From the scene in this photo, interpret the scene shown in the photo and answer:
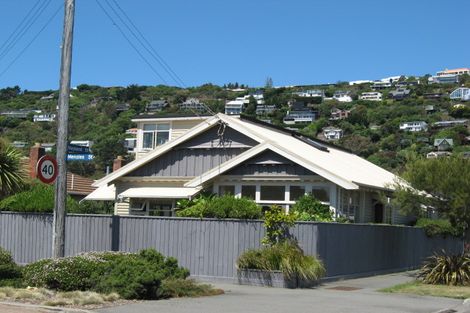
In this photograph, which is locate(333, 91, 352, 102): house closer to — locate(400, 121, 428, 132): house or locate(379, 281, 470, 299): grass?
locate(400, 121, 428, 132): house

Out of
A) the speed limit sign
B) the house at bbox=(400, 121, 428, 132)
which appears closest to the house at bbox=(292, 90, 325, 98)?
the house at bbox=(400, 121, 428, 132)

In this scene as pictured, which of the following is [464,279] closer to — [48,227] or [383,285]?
[383,285]

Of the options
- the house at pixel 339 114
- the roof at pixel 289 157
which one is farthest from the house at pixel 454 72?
the roof at pixel 289 157

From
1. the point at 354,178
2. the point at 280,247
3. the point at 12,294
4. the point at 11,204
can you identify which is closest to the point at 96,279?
the point at 12,294

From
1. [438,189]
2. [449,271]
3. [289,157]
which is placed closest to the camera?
[449,271]

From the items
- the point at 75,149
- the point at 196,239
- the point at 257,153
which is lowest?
the point at 196,239

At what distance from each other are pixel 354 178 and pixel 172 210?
7.71 meters

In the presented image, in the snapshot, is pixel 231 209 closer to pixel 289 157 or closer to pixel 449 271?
pixel 289 157

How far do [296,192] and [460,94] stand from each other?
76960mm

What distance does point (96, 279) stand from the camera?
14.7m

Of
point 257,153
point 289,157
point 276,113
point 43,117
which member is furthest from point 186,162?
point 276,113

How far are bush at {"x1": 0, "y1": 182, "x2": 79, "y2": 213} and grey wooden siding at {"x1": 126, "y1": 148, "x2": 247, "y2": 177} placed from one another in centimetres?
586

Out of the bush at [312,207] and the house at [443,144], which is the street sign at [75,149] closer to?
the bush at [312,207]

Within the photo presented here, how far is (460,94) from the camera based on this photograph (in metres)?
96.0
